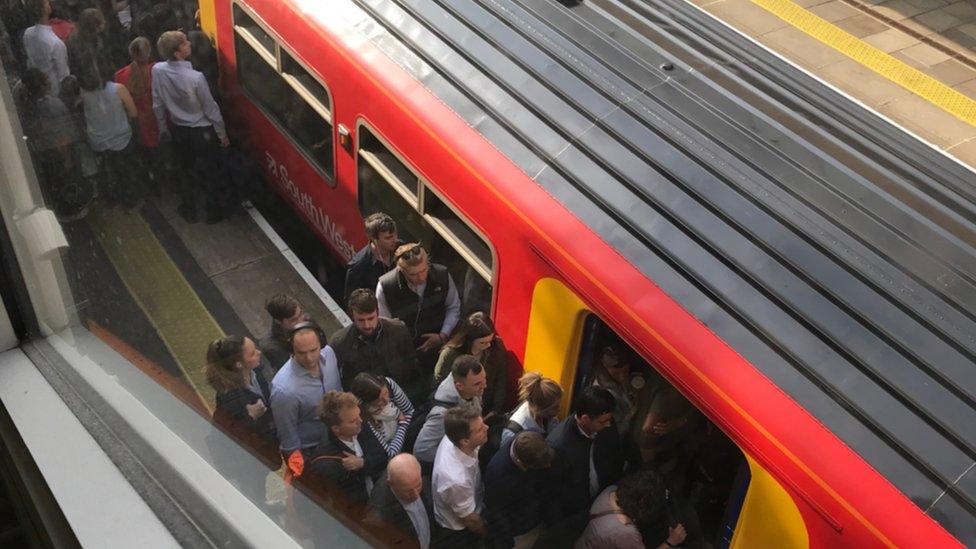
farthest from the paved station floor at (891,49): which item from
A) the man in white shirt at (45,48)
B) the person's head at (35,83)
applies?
the person's head at (35,83)

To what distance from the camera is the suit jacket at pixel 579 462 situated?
2.43 m

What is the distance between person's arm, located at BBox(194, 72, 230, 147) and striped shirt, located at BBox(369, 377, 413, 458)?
1.58 m

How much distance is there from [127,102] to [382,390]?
1.01 metres

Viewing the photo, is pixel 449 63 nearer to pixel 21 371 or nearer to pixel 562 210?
pixel 562 210

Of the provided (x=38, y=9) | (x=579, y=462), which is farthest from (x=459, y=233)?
(x=38, y=9)

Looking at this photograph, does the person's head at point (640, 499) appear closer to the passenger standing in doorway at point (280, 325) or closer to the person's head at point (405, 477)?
the person's head at point (405, 477)

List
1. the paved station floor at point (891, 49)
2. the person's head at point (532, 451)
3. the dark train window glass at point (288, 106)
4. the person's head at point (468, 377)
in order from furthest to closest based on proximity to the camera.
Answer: the paved station floor at point (891, 49)
the dark train window glass at point (288, 106)
the person's head at point (468, 377)
the person's head at point (532, 451)

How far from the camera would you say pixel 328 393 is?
2.30 metres

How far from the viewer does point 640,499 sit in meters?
2.44

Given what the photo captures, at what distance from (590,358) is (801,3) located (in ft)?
20.5

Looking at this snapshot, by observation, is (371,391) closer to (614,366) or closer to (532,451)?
(532,451)

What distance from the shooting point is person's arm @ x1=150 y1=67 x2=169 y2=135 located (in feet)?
9.78

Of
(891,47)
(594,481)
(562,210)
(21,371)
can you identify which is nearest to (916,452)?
(594,481)

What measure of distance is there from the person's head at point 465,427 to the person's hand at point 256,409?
71cm
